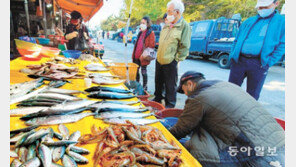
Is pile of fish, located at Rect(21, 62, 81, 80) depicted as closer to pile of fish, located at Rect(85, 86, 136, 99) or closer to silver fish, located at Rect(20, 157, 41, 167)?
pile of fish, located at Rect(85, 86, 136, 99)

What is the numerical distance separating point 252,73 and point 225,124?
7.15 feet

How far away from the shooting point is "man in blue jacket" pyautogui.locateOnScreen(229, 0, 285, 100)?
2982 mm

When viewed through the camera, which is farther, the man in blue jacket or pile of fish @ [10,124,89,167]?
the man in blue jacket

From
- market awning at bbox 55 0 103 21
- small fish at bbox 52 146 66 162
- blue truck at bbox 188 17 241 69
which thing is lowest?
small fish at bbox 52 146 66 162

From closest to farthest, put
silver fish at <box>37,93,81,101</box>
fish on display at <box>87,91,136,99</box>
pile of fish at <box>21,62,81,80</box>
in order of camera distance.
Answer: silver fish at <box>37,93,81,101</box>
fish on display at <box>87,91,136,99</box>
pile of fish at <box>21,62,81,80</box>

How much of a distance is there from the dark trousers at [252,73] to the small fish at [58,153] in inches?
135

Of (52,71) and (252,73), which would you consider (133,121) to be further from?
(252,73)

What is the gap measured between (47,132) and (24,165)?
33 cm

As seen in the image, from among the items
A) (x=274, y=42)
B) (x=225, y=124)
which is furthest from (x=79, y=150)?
(x=274, y=42)

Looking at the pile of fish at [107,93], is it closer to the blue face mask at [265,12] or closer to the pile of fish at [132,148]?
the pile of fish at [132,148]

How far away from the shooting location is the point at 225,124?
1.58 metres

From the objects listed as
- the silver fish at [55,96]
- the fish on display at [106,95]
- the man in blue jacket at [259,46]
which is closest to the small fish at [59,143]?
the silver fish at [55,96]

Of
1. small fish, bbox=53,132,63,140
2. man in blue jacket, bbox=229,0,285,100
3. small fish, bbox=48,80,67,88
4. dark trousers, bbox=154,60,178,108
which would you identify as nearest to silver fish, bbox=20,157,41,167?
small fish, bbox=53,132,63,140

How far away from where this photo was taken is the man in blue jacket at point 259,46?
2982mm
